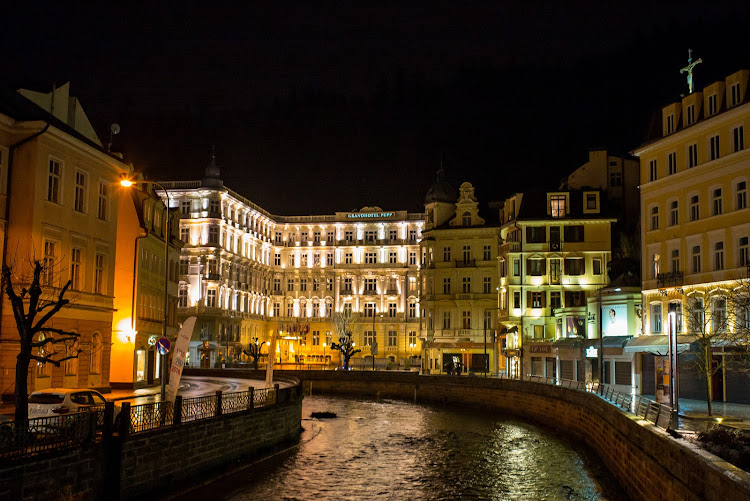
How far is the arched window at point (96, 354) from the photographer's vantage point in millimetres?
40375

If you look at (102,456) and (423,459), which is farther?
(423,459)

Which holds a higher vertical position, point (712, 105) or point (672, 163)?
point (712, 105)

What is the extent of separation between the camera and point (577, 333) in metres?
67.2

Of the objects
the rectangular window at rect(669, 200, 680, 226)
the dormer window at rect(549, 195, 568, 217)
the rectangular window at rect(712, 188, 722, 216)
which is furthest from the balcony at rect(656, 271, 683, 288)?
the dormer window at rect(549, 195, 568, 217)

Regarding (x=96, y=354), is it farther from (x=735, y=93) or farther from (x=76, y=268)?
(x=735, y=93)

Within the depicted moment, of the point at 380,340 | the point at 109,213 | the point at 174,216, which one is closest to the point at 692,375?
the point at 109,213

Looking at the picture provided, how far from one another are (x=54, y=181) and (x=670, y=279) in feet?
117

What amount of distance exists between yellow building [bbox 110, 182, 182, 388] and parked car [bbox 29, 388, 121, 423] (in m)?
20.1

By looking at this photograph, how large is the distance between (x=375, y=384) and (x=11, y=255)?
46.3m

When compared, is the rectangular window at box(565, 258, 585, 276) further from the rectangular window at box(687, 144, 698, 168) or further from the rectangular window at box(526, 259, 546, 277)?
the rectangular window at box(687, 144, 698, 168)

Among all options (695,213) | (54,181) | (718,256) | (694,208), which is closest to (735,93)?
(694,208)

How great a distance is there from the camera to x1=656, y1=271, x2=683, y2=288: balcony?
47906 mm

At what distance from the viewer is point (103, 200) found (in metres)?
42.1

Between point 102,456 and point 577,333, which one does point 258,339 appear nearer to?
point 577,333
